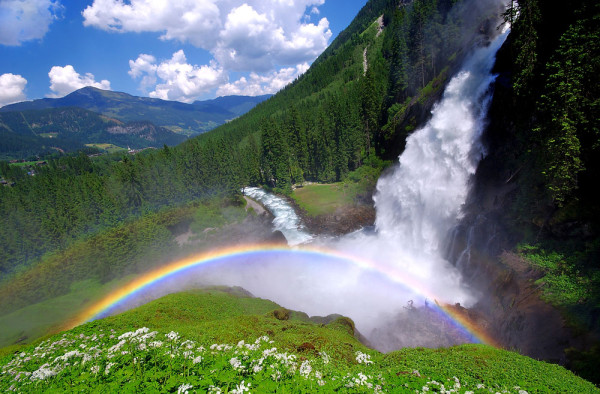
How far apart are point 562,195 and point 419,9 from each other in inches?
1947

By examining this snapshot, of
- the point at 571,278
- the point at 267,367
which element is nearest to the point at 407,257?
the point at 571,278

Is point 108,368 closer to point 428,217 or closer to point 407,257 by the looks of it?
point 407,257

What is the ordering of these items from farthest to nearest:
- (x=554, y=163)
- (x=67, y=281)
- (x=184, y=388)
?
(x=67, y=281) < (x=554, y=163) < (x=184, y=388)

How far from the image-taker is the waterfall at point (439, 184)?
87.6 feet

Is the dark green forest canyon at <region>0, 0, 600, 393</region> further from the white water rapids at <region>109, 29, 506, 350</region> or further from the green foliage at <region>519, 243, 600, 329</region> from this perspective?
the white water rapids at <region>109, 29, 506, 350</region>

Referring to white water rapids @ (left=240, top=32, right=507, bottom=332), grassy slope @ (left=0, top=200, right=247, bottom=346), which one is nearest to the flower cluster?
white water rapids @ (left=240, top=32, right=507, bottom=332)

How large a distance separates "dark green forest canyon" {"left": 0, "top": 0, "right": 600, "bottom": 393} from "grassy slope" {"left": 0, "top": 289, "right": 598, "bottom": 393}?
0.07 meters

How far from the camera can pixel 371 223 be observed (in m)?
44.2

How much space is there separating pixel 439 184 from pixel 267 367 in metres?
29.3

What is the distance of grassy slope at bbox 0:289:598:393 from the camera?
669 centimetres

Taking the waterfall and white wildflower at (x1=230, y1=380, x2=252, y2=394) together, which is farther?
the waterfall

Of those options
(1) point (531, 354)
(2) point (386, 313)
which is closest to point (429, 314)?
(2) point (386, 313)

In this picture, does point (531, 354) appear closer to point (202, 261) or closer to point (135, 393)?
point (135, 393)

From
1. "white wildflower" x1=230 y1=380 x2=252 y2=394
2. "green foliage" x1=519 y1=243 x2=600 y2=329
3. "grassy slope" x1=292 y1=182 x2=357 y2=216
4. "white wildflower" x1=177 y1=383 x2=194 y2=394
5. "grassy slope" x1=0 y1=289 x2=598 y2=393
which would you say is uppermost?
"white wildflower" x1=177 y1=383 x2=194 y2=394
